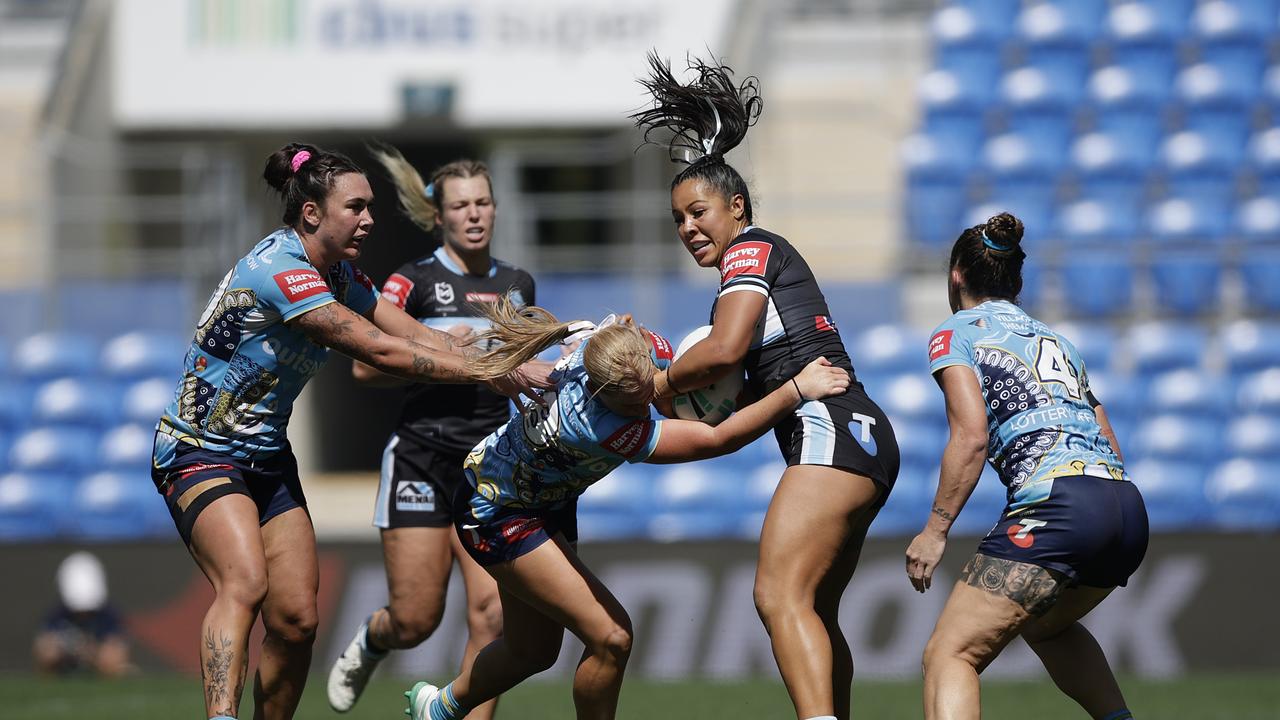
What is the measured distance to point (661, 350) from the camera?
219 inches

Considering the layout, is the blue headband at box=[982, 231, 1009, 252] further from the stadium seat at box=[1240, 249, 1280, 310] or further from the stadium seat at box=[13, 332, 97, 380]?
the stadium seat at box=[13, 332, 97, 380]

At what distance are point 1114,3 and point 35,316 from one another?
11.0 meters

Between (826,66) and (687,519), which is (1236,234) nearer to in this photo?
(826,66)

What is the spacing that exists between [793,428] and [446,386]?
207 centimetres

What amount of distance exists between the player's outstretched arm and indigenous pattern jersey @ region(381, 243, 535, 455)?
6.08ft

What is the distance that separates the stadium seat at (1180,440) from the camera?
12.2 meters

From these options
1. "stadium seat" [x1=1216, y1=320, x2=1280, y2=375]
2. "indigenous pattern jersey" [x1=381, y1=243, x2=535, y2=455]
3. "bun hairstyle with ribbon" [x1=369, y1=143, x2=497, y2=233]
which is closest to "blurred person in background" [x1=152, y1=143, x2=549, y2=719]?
"indigenous pattern jersey" [x1=381, y1=243, x2=535, y2=455]

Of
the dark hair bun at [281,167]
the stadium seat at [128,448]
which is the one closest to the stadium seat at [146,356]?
the stadium seat at [128,448]

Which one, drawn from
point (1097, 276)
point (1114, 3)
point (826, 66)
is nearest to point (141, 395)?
point (826, 66)

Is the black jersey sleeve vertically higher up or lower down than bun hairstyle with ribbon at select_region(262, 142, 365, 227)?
lower down

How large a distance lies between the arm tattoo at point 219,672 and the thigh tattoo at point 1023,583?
2.55 metres

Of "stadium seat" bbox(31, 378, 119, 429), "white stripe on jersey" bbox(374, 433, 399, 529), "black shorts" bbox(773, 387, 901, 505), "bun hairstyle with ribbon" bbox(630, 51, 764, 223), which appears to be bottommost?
"stadium seat" bbox(31, 378, 119, 429)

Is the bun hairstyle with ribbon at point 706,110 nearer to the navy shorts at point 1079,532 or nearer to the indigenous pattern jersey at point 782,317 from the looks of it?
the indigenous pattern jersey at point 782,317

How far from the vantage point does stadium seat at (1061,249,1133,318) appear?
12.9m
